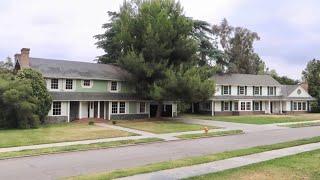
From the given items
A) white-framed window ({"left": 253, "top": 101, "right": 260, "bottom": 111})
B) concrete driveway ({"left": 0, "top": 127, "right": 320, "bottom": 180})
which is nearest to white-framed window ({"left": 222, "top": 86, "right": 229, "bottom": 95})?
white-framed window ({"left": 253, "top": 101, "right": 260, "bottom": 111})

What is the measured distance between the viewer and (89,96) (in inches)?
1702

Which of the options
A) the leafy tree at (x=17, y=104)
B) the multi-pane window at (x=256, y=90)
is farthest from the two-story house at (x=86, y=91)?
the multi-pane window at (x=256, y=90)

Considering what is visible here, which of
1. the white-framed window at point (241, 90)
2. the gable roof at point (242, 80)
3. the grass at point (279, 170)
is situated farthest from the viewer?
the white-framed window at point (241, 90)

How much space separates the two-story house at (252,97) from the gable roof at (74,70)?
1589cm

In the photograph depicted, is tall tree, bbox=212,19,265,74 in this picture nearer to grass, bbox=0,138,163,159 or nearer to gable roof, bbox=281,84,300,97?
gable roof, bbox=281,84,300,97

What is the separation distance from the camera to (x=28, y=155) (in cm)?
1952

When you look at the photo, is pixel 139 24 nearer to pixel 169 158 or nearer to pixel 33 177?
pixel 169 158

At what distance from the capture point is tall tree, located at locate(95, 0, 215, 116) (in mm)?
41500

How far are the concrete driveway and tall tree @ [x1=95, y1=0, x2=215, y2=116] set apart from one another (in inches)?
636

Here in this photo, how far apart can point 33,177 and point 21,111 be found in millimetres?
19857

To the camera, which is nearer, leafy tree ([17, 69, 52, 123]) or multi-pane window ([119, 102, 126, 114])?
leafy tree ([17, 69, 52, 123])

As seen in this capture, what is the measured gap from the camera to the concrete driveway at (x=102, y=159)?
15219 millimetres

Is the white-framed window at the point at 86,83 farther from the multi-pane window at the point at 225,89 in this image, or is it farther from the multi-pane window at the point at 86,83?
the multi-pane window at the point at 225,89

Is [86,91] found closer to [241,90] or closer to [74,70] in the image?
[74,70]
